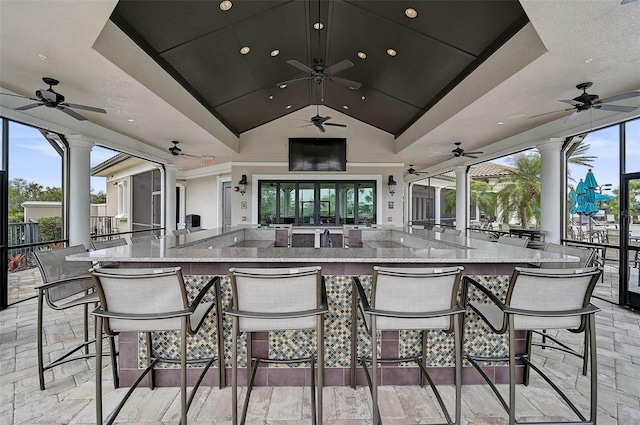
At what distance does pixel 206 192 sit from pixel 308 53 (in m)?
7.24

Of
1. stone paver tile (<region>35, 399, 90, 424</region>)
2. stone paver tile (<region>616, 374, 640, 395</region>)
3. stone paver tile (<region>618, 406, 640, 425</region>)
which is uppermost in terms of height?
stone paver tile (<region>35, 399, 90, 424</region>)

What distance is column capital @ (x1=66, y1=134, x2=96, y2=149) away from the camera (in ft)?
16.8

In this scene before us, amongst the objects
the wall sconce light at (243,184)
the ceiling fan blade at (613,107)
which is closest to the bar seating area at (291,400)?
the ceiling fan blade at (613,107)

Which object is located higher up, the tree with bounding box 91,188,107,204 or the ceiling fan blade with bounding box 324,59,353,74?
the ceiling fan blade with bounding box 324,59,353,74

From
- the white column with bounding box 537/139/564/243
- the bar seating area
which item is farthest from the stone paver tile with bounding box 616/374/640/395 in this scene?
the white column with bounding box 537/139/564/243

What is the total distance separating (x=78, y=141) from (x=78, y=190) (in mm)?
773

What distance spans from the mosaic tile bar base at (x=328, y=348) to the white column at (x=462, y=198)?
22.4 feet

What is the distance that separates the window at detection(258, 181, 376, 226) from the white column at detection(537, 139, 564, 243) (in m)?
4.17

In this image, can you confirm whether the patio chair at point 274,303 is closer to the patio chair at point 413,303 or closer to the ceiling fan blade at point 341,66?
the patio chair at point 413,303

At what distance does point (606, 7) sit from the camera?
231 centimetres

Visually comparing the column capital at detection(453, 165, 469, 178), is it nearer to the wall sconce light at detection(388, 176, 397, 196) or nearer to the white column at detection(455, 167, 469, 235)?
the white column at detection(455, 167, 469, 235)

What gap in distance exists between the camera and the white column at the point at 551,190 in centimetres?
562

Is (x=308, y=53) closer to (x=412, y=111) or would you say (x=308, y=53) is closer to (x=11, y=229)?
(x=412, y=111)

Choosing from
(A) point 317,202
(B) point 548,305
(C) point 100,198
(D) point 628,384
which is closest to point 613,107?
(D) point 628,384
